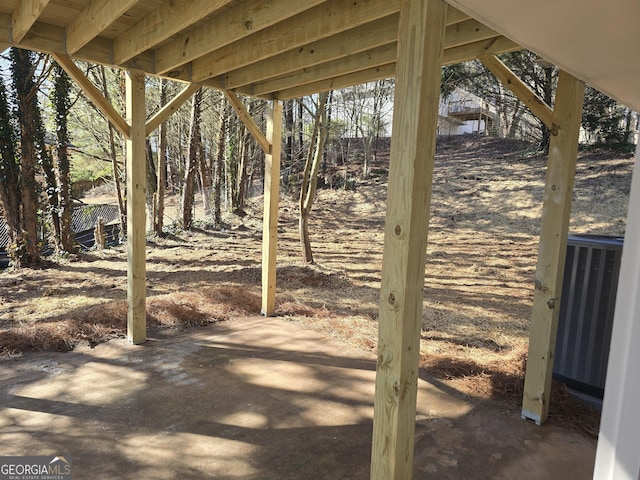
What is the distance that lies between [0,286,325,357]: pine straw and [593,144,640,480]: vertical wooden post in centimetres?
457

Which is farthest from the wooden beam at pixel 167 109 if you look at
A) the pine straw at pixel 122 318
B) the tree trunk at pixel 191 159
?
the tree trunk at pixel 191 159

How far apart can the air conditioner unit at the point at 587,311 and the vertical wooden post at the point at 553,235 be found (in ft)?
1.43

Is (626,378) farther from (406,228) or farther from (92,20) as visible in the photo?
(92,20)

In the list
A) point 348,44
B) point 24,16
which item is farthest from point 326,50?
point 24,16

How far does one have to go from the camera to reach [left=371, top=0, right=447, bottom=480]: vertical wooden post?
5.28 feet

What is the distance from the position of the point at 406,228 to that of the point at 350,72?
2754 mm

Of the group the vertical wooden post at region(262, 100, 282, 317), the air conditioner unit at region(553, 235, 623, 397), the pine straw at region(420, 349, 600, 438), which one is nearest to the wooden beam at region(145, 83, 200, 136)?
the vertical wooden post at region(262, 100, 282, 317)

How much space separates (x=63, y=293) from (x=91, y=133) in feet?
25.1

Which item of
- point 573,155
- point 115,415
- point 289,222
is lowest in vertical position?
point 115,415

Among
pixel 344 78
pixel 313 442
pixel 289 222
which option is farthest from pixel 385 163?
pixel 313 442

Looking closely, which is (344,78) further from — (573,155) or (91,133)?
(91,133)

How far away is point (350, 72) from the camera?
388 centimetres

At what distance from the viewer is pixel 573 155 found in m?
2.65

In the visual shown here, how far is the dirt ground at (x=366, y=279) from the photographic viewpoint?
13.5 feet
